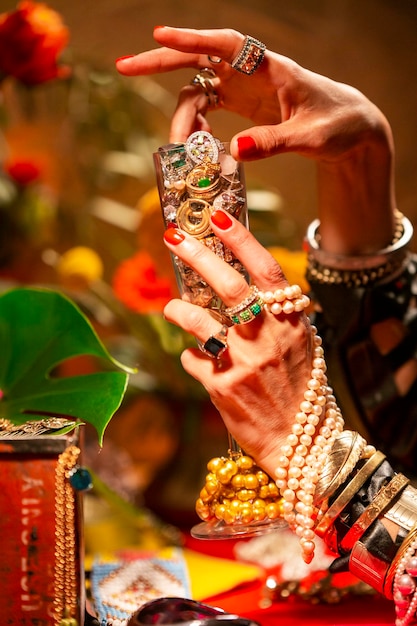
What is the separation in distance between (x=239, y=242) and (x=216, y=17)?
0.79 m

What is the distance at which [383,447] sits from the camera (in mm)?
1093

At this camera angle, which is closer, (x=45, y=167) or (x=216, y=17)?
(x=216, y=17)

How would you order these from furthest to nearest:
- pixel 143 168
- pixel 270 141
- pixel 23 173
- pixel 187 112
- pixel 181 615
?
pixel 143 168 → pixel 23 173 → pixel 187 112 → pixel 270 141 → pixel 181 615

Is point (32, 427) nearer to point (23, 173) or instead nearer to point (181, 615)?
point (181, 615)

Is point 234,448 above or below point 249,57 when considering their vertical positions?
below

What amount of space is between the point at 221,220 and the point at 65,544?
347 millimetres

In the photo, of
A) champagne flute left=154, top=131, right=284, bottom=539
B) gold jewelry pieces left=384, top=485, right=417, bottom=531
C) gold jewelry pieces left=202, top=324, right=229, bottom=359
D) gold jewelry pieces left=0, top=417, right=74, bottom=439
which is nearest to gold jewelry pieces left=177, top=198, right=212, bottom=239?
champagne flute left=154, top=131, right=284, bottom=539

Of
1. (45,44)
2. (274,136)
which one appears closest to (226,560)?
(274,136)

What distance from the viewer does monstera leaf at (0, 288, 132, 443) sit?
805 mm

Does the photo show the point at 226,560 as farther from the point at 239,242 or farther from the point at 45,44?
the point at 45,44

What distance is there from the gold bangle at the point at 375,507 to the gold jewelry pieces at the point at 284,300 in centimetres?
20

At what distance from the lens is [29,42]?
111 centimetres

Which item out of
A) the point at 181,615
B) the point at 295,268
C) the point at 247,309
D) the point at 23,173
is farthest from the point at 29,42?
the point at 181,615

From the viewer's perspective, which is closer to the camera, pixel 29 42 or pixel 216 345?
pixel 216 345
